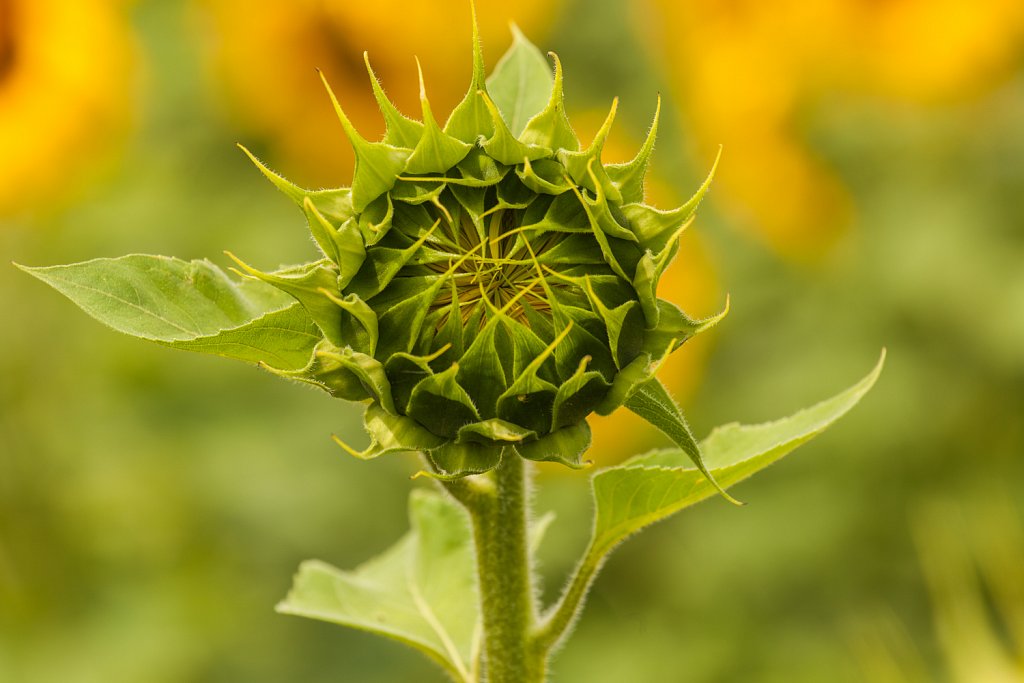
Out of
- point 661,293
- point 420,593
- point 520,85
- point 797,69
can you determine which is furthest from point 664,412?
point 797,69

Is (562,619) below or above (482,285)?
below

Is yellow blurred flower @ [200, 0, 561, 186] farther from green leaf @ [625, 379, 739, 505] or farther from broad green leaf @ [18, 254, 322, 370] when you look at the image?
green leaf @ [625, 379, 739, 505]

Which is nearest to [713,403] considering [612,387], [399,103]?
[399,103]

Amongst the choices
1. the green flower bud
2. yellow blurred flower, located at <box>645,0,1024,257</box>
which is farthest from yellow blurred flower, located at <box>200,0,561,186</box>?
the green flower bud

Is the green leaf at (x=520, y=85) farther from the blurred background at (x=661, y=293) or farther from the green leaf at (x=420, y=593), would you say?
the blurred background at (x=661, y=293)

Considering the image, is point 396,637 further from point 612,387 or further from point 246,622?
point 246,622

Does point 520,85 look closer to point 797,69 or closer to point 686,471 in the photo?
point 686,471
